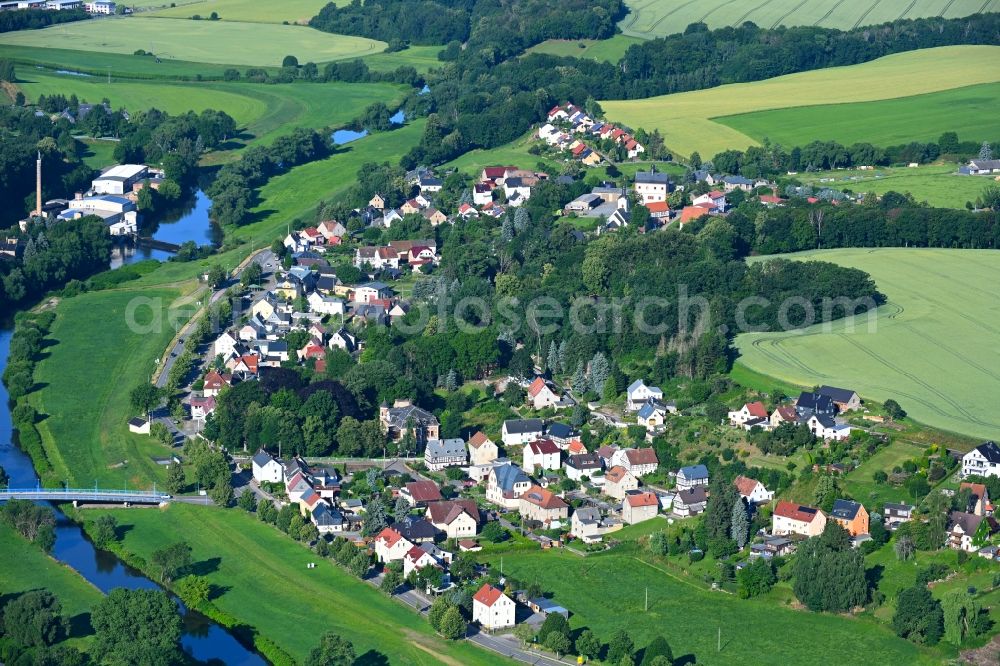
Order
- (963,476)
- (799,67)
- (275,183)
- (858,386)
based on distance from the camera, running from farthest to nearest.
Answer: (799,67), (275,183), (858,386), (963,476)

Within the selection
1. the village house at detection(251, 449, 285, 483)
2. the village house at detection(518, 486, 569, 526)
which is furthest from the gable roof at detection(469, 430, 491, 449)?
the village house at detection(251, 449, 285, 483)

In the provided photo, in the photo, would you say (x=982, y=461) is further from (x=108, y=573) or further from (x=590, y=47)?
(x=590, y=47)

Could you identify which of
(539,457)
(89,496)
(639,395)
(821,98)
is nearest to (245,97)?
(821,98)

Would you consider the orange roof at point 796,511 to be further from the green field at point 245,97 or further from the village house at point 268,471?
the green field at point 245,97

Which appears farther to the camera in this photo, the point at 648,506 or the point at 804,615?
the point at 648,506

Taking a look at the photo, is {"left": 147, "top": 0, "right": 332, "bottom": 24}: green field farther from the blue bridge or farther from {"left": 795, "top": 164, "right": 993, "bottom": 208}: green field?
the blue bridge

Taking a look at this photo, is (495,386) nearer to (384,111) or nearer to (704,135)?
(704,135)

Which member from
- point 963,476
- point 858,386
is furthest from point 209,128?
point 963,476
